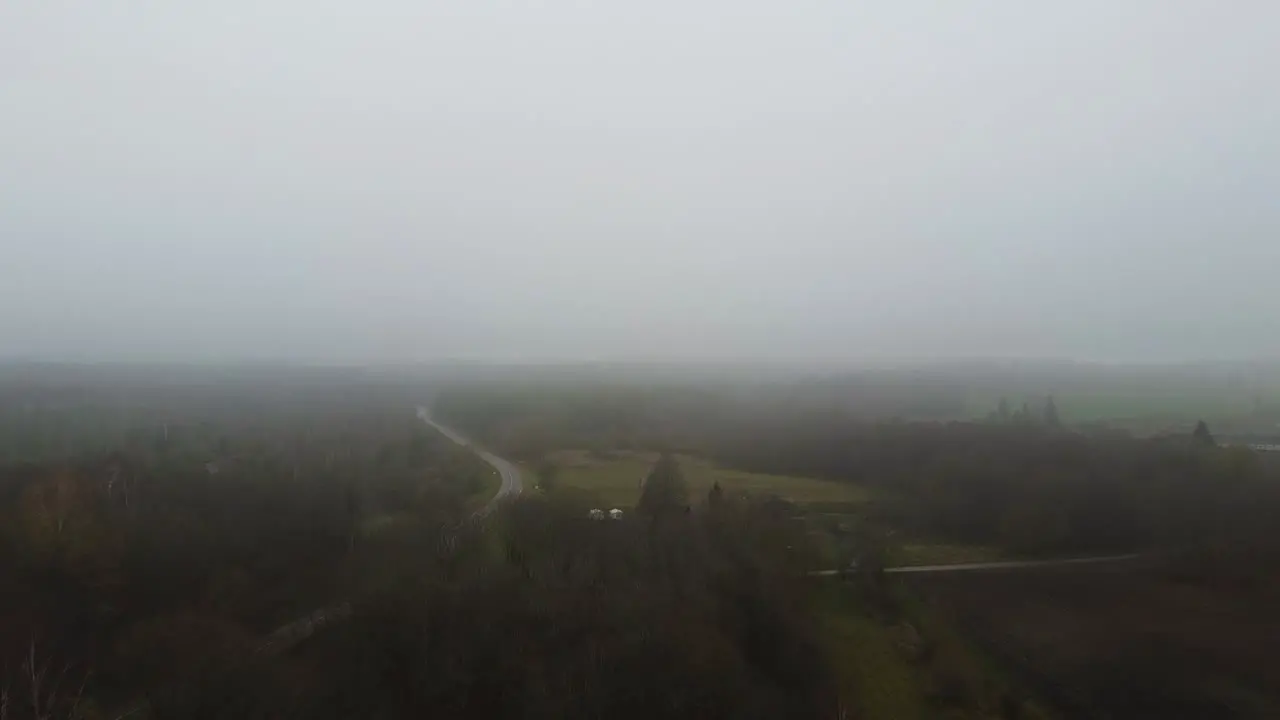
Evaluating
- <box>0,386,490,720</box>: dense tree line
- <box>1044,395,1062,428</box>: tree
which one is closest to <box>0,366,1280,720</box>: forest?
<box>0,386,490,720</box>: dense tree line

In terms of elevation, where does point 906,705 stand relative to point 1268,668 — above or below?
below

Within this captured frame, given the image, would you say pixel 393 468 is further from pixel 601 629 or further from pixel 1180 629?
pixel 1180 629

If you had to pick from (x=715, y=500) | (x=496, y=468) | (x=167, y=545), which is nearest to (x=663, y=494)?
(x=715, y=500)

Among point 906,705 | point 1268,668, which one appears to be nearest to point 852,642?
point 906,705

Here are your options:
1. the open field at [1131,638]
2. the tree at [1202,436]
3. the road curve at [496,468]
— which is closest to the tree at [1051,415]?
the tree at [1202,436]

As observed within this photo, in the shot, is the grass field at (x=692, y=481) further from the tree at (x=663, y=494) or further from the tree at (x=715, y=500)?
the tree at (x=715, y=500)
